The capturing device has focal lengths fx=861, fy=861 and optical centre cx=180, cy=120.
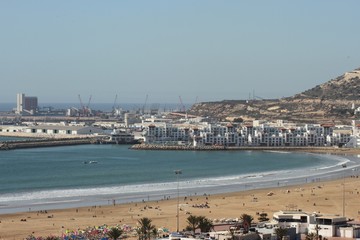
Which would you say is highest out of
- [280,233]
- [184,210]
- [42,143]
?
[42,143]

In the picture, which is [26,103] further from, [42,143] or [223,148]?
[223,148]

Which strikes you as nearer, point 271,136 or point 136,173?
point 136,173

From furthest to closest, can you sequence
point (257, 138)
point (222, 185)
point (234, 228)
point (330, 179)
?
point (257, 138) → point (330, 179) → point (222, 185) → point (234, 228)

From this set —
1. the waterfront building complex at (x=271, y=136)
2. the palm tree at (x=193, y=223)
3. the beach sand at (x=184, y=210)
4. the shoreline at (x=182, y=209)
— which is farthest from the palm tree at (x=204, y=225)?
the waterfront building complex at (x=271, y=136)

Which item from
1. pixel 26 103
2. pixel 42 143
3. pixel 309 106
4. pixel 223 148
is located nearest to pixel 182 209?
pixel 223 148

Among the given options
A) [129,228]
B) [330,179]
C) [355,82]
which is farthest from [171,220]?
[355,82]

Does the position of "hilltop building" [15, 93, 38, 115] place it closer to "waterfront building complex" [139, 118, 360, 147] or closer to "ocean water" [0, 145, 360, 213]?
"waterfront building complex" [139, 118, 360, 147]

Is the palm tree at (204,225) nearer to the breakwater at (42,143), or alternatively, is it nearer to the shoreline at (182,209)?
the shoreline at (182,209)

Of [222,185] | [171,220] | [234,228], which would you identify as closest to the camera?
[234,228]

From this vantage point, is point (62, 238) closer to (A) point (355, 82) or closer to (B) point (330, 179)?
(B) point (330, 179)
